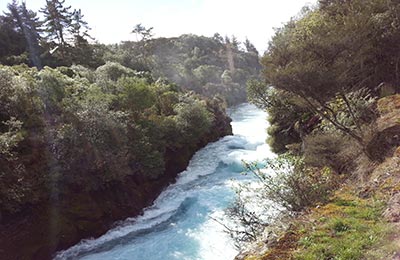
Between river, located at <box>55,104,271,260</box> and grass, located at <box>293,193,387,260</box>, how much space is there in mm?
2854

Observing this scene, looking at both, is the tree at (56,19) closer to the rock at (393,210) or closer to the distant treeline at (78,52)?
the distant treeline at (78,52)

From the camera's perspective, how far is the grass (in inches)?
191

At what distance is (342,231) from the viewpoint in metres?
5.43

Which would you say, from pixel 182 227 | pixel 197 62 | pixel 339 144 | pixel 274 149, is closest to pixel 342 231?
pixel 339 144

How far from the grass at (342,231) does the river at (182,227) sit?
9.36 ft

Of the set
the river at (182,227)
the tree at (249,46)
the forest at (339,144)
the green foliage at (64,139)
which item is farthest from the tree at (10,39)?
the tree at (249,46)

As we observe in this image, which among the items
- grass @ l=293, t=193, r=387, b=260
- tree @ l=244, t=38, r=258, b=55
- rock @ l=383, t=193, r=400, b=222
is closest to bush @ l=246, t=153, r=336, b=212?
grass @ l=293, t=193, r=387, b=260

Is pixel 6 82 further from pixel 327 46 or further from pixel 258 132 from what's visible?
pixel 258 132

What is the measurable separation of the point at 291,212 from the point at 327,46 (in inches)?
226

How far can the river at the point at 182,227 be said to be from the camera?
40.5 feet

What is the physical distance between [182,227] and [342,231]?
1003 cm

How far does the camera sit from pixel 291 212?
7.06 m

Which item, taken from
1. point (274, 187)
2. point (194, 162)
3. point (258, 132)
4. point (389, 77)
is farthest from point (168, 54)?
point (274, 187)

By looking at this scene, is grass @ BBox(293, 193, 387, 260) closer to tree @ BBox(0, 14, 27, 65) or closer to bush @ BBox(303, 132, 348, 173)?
bush @ BBox(303, 132, 348, 173)
